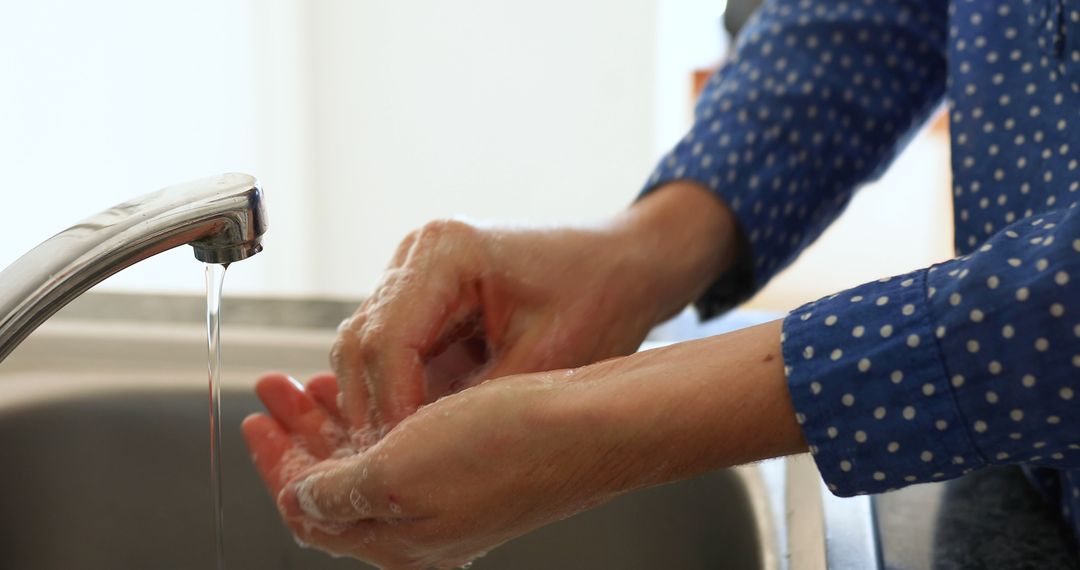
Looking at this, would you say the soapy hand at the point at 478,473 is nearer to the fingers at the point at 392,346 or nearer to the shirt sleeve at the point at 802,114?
the fingers at the point at 392,346

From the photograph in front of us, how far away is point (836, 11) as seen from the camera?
0.64 meters

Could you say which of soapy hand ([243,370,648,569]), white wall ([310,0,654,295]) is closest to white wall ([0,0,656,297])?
white wall ([310,0,654,295])

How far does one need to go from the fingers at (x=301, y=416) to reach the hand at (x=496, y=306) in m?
0.03

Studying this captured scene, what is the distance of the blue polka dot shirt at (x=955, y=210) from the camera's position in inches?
13.4

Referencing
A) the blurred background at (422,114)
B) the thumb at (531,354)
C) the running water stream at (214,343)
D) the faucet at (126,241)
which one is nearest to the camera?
the faucet at (126,241)

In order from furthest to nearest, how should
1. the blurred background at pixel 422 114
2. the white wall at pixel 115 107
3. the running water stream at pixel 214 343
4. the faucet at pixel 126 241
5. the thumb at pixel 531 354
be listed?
the blurred background at pixel 422 114 → the white wall at pixel 115 107 → the thumb at pixel 531 354 → the running water stream at pixel 214 343 → the faucet at pixel 126 241

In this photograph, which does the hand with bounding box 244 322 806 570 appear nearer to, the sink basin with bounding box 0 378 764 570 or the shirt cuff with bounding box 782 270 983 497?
the shirt cuff with bounding box 782 270 983 497

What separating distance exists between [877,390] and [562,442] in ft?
0.36

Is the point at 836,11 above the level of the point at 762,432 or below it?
above

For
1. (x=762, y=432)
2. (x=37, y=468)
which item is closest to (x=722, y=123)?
(x=762, y=432)

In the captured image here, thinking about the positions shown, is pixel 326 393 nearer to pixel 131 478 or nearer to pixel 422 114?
pixel 131 478

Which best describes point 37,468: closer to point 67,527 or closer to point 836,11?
point 67,527

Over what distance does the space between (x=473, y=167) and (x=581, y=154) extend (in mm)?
199

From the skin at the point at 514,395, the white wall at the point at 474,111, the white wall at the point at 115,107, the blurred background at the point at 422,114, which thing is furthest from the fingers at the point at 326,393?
the white wall at the point at 474,111
